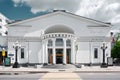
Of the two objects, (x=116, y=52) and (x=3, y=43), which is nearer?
(x=3, y=43)

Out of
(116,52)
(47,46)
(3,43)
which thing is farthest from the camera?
(116,52)

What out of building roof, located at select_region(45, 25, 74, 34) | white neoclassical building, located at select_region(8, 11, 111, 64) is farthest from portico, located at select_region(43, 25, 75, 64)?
building roof, located at select_region(45, 25, 74, 34)

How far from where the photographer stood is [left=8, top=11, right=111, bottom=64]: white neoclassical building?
1869 inches

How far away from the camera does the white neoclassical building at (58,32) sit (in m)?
47.5

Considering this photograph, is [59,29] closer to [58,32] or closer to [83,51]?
[58,32]

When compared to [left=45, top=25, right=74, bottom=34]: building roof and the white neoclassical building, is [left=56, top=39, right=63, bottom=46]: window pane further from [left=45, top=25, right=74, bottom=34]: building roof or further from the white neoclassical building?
[left=45, top=25, right=74, bottom=34]: building roof

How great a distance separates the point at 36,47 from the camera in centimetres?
4797

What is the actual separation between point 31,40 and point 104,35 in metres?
14.4

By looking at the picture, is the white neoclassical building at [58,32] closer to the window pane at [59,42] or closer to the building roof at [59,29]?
the building roof at [59,29]

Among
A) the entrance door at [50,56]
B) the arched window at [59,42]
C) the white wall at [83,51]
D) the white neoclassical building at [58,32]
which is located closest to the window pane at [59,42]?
the arched window at [59,42]

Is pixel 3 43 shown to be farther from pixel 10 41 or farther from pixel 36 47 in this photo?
pixel 36 47

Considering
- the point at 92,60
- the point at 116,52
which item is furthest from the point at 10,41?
the point at 116,52

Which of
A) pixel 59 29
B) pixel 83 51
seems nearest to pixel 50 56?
pixel 59 29

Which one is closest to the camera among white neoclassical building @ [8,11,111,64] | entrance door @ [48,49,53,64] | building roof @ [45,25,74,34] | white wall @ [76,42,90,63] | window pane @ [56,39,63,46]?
window pane @ [56,39,63,46]
